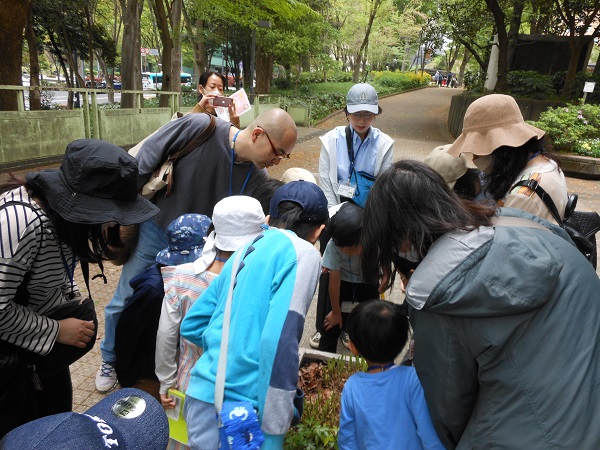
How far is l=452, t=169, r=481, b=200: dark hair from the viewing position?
2.91 m

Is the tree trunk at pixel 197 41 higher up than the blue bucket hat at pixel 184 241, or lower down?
higher up

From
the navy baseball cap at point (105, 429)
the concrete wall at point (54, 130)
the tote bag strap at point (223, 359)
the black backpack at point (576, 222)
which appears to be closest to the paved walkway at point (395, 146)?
the tote bag strap at point (223, 359)

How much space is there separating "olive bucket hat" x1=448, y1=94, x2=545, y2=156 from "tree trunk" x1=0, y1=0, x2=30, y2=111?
24.9 feet

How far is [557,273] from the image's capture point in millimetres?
1153

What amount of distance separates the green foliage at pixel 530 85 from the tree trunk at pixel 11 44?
1454cm

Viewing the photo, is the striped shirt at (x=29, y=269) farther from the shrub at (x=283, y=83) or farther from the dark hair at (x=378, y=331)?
the shrub at (x=283, y=83)

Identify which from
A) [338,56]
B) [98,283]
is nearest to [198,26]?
[98,283]

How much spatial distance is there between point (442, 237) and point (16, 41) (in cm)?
914

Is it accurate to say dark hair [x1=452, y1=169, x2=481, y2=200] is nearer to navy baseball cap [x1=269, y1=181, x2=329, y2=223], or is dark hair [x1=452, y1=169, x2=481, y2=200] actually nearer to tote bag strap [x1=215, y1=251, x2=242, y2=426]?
navy baseball cap [x1=269, y1=181, x2=329, y2=223]

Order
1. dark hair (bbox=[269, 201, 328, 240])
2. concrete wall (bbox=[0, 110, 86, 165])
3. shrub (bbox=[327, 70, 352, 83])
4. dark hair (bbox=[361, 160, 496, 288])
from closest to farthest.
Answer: dark hair (bbox=[361, 160, 496, 288])
dark hair (bbox=[269, 201, 328, 240])
concrete wall (bbox=[0, 110, 86, 165])
shrub (bbox=[327, 70, 352, 83])

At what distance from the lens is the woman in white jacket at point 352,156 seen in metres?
3.35

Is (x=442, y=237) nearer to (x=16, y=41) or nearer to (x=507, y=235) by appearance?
(x=507, y=235)

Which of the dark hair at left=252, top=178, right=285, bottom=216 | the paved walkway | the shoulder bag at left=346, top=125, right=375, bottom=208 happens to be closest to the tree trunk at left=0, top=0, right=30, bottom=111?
the paved walkway

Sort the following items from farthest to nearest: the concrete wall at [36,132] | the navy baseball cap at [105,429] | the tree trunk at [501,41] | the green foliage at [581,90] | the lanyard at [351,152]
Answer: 1. the tree trunk at [501,41]
2. the green foliage at [581,90]
3. the concrete wall at [36,132]
4. the lanyard at [351,152]
5. the navy baseball cap at [105,429]
